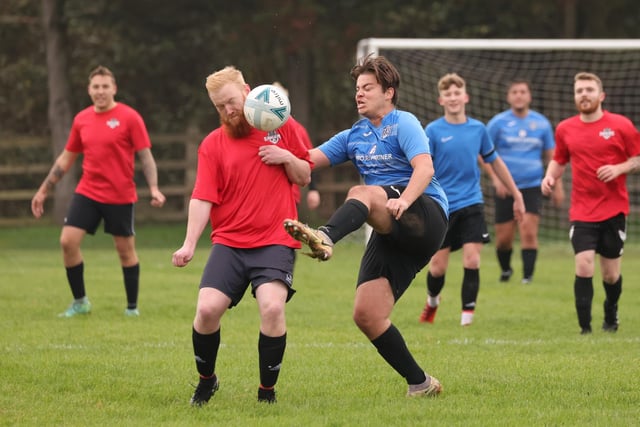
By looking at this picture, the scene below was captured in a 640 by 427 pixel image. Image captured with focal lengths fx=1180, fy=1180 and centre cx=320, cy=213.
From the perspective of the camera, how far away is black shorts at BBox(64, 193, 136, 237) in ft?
35.1

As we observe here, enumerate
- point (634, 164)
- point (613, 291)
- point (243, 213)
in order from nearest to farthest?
point (243, 213)
point (634, 164)
point (613, 291)

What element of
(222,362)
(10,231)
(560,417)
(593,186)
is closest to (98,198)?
(222,362)

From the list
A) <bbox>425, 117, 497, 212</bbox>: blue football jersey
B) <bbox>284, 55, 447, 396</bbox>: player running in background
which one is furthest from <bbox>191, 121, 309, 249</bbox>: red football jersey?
<bbox>425, 117, 497, 212</bbox>: blue football jersey

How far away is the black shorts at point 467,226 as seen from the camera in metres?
10.4

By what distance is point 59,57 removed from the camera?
25.1 m

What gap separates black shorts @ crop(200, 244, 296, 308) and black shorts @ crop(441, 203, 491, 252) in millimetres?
4155

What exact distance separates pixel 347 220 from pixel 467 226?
4.66m

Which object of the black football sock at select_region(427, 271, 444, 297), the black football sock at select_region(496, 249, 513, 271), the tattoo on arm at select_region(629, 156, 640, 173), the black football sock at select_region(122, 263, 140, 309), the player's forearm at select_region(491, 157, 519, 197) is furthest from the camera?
the black football sock at select_region(496, 249, 513, 271)

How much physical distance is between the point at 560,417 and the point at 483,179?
56.0 ft

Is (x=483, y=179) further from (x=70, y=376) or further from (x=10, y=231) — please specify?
(x=70, y=376)

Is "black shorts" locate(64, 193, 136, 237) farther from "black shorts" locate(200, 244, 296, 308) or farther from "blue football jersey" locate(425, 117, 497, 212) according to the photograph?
"black shorts" locate(200, 244, 296, 308)

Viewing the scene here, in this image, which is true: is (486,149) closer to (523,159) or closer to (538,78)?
(523,159)

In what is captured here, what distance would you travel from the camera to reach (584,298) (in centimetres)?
972

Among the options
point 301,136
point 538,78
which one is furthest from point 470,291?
point 538,78
